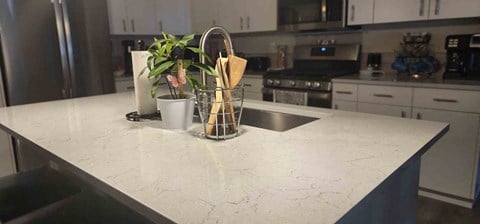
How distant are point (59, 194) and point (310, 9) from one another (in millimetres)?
2566

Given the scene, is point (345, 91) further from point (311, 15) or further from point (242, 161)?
point (242, 161)

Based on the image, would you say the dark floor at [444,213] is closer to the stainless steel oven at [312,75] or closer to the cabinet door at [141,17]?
the stainless steel oven at [312,75]

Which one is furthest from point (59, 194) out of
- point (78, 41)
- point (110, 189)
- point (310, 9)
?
point (310, 9)

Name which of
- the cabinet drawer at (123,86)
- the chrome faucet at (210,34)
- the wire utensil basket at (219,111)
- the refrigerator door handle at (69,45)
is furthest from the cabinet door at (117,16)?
the wire utensil basket at (219,111)

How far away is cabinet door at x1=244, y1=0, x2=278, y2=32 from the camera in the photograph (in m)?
3.57

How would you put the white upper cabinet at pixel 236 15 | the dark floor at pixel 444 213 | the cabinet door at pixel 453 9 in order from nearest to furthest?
the dark floor at pixel 444 213, the cabinet door at pixel 453 9, the white upper cabinet at pixel 236 15

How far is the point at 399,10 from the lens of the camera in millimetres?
2705

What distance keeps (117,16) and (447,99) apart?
3199mm

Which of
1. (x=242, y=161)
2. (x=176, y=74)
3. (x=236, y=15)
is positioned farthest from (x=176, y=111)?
(x=236, y=15)

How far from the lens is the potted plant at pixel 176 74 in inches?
48.7

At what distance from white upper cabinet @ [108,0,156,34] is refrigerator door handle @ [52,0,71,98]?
730 mm

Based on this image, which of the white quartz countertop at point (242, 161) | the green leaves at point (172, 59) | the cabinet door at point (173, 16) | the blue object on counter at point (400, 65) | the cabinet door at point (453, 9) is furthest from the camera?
the cabinet door at point (173, 16)

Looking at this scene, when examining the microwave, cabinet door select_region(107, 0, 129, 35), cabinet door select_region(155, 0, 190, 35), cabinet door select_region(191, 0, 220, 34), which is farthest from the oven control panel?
cabinet door select_region(107, 0, 129, 35)

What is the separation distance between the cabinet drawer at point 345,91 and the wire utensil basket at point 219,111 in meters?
1.85
